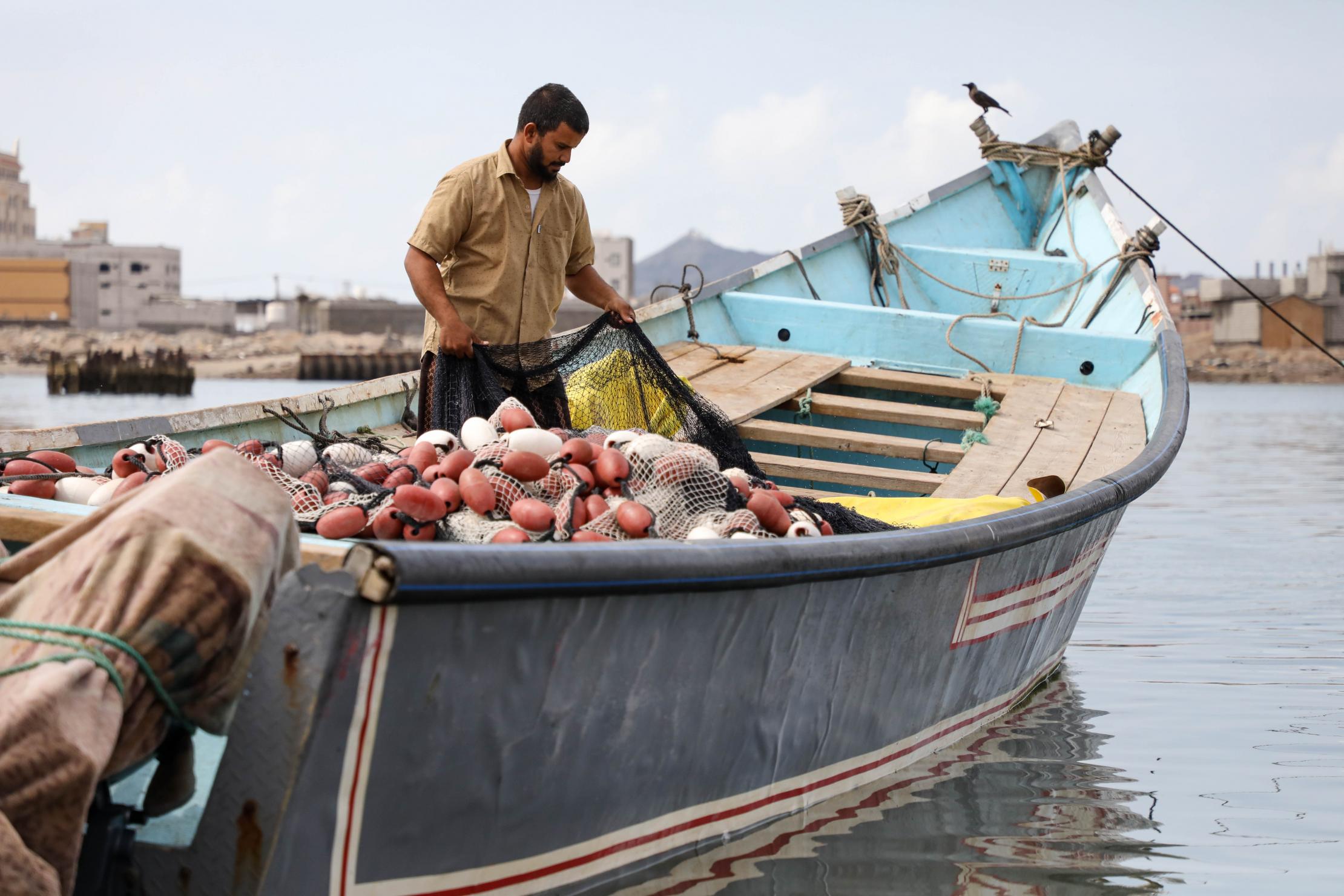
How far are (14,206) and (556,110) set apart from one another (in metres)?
122

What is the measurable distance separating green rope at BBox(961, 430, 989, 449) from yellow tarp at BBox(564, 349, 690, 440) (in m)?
1.63

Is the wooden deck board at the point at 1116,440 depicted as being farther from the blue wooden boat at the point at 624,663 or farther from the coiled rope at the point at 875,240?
the coiled rope at the point at 875,240

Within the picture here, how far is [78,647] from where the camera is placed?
229 cm

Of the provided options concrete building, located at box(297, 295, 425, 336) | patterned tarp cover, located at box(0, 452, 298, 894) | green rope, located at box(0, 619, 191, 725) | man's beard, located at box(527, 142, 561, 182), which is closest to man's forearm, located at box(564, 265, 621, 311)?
man's beard, located at box(527, 142, 561, 182)

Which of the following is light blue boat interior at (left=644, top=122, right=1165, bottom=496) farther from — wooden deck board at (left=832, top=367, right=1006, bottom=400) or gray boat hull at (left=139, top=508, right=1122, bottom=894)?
gray boat hull at (left=139, top=508, right=1122, bottom=894)

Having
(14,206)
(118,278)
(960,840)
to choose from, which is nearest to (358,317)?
(118,278)

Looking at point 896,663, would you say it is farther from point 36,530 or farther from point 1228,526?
point 1228,526

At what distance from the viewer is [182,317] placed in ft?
273

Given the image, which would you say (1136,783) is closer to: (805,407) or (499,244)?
(805,407)

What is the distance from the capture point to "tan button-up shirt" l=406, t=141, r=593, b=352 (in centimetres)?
521

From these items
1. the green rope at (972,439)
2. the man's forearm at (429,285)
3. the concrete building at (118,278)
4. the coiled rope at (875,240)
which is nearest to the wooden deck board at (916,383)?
the green rope at (972,439)

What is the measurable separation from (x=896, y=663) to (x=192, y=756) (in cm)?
212

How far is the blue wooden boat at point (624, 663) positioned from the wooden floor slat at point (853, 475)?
0.02 m

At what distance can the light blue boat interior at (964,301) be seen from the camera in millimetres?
7703
